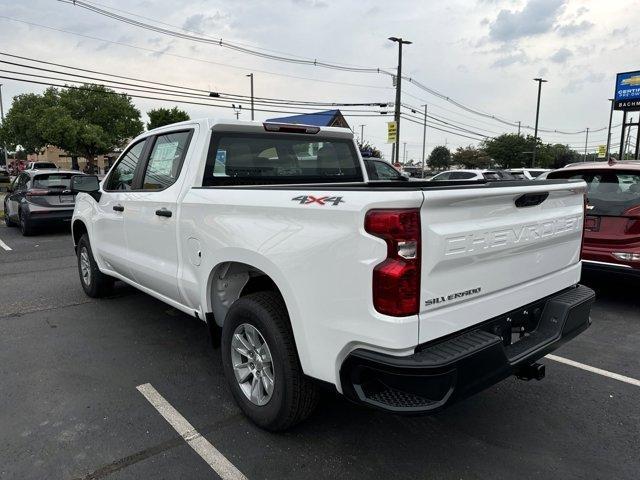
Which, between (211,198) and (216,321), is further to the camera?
(216,321)

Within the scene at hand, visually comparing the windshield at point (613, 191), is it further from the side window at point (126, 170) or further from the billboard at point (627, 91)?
the billboard at point (627, 91)

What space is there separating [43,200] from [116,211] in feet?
26.3

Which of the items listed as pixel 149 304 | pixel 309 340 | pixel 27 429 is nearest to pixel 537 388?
pixel 309 340

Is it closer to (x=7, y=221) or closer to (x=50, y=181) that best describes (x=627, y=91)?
(x=50, y=181)

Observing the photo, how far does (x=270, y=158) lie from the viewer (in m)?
3.95

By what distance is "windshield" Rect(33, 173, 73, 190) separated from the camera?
11391 mm

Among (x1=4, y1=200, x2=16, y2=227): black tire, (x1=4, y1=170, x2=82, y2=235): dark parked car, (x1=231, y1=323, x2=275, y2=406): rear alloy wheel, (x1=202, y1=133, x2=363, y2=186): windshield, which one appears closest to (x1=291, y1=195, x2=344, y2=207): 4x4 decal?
(x1=231, y1=323, x2=275, y2=406): rear alloy wheel

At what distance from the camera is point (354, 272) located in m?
2.17

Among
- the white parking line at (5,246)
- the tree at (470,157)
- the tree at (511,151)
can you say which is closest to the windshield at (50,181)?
the white parking line at (5,246)

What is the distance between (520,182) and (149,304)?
442cm

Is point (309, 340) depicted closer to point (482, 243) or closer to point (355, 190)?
point (355, 190)

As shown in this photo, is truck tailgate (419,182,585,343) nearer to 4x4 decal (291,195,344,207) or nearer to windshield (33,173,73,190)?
4x4 decal (291,195,344,207)

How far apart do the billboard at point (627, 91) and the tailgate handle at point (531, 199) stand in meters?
37.4

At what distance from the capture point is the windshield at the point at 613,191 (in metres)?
5.35
